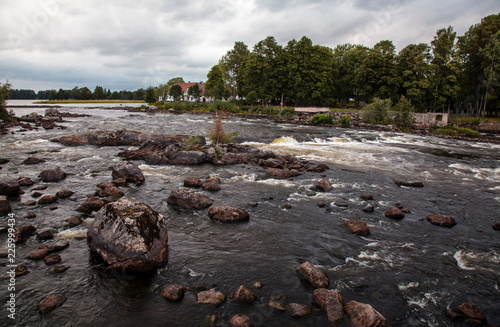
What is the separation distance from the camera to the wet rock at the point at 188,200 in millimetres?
13164

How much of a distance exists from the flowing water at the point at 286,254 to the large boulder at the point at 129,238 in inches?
14.1

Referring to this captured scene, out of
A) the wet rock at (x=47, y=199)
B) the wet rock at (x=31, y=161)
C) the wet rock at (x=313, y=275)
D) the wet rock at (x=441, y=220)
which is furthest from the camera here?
the wet rock at (x=31, y=161)

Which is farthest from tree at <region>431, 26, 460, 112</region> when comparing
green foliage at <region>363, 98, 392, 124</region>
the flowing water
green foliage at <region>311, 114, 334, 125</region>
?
the flowing water

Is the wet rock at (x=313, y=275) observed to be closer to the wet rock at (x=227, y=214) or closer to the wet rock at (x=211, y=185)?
the wet rock at (x=227, y=214)

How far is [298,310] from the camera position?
22.4ft

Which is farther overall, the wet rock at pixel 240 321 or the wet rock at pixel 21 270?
the wet rock at pixel 21 270

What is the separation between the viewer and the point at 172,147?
2548 cm

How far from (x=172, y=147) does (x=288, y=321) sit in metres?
20.9

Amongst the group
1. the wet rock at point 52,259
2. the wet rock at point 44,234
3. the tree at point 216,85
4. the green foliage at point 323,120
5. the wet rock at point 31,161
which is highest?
the tree at point 216,85

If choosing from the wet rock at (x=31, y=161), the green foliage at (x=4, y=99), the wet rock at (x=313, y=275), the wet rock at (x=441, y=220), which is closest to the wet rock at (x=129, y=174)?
the wet rock at (x=31, y=161)

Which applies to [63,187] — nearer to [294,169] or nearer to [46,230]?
[46,230]

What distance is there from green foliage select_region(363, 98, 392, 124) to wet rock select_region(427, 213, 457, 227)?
4715 centimetres

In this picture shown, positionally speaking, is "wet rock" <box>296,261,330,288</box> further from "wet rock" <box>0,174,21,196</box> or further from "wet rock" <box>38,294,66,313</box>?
"wet rock" <box>0,174,21,196</box>

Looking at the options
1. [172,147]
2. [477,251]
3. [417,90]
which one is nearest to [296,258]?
[477,251]
